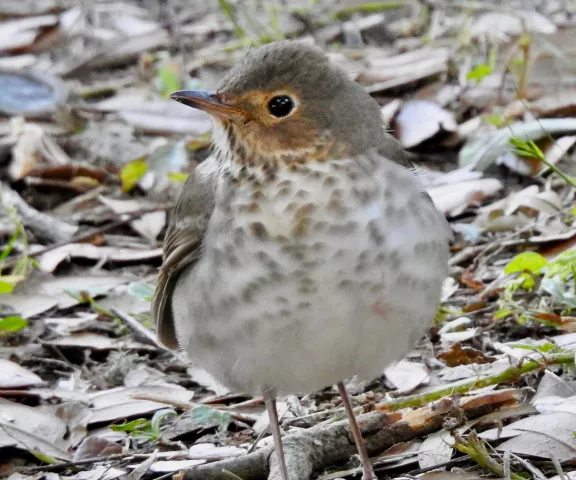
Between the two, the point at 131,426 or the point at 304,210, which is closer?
the point at 304,210

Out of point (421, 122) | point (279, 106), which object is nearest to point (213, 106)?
point (279, 106)

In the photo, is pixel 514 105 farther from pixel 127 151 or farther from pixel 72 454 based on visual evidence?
pixel 72 454

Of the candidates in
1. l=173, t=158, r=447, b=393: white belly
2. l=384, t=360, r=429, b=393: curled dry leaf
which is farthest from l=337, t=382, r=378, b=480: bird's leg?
l=384, t=360, r=429, b=393: curled dry leaf

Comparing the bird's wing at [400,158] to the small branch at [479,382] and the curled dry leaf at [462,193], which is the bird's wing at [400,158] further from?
the curled dry leaf at [462,193]

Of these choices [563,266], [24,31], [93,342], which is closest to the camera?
[563,266]

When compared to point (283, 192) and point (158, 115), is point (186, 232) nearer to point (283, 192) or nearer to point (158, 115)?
point (283, 192)

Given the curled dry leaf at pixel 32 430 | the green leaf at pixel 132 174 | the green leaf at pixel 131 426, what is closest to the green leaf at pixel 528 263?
the green leaf at pixel 131 426

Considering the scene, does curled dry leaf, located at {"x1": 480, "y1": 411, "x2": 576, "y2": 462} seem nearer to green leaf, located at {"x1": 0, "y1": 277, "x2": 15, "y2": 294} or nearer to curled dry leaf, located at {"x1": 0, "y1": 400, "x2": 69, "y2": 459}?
curled dry leaf, located at {"x1": 0, "y1": 400, "x2": 69, "y2": 459}
